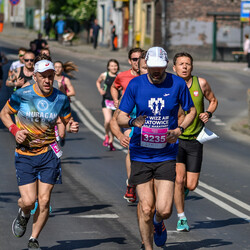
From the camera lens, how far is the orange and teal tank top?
9867 millimetres

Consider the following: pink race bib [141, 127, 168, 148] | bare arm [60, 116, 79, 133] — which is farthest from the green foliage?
pink race bib [141, 127, 168, 148]

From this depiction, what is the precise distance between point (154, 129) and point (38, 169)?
1.30m

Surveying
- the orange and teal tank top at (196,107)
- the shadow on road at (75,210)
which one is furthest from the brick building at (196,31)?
the orange and teal tank top at (196,107)

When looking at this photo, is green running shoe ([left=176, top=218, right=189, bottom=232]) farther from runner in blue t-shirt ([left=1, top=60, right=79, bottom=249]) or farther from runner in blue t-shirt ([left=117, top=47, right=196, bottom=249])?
runner in blue t-shirt ([left=1, top=60, right=79, bottom=249])

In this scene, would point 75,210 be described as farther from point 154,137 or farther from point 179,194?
point 154,137

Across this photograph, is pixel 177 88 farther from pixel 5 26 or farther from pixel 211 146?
pixel 5 26

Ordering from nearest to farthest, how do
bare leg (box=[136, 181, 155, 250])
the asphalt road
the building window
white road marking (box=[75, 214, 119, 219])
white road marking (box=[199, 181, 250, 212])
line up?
1. bare leg (box=[136, 181, 155, 250])
2. the asphalt road
3. white road marking (box=[75, 214, 119, 219])
4. white road marking (box=[199, 181, 250, 212])
5. the building window

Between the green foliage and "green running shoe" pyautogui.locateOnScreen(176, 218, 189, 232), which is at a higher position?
the green foliage

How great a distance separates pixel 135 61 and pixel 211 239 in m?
3.21

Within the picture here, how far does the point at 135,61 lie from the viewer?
11617 mm

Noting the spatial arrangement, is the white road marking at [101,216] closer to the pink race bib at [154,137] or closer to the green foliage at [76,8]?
the pink race bib at [154,137]

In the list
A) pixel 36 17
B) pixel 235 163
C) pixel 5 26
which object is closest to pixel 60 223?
pixel 235 163

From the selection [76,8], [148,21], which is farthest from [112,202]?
[76,8]

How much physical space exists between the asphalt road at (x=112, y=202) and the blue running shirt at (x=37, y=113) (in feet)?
3.79
